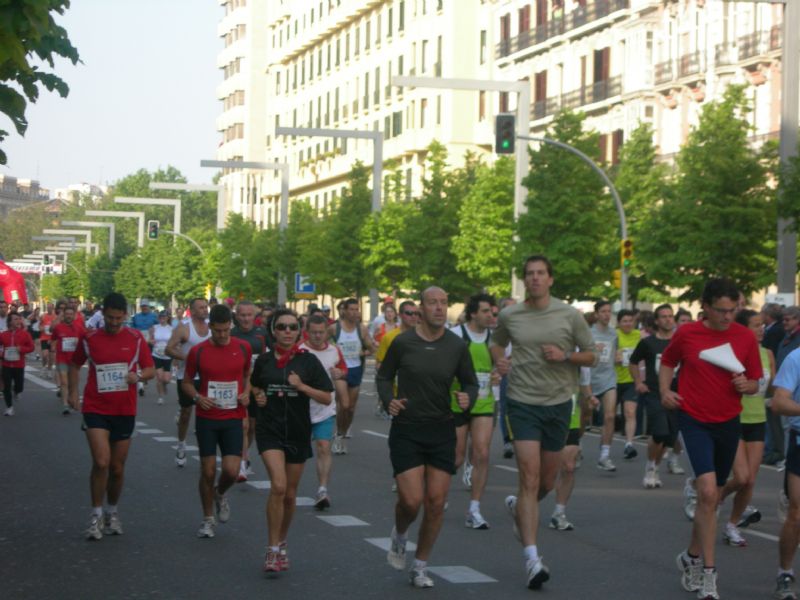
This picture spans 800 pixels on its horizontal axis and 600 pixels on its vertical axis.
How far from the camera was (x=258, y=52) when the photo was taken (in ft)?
410

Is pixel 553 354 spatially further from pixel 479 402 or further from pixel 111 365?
pixel 111 365

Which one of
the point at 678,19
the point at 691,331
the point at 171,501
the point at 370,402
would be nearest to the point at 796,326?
the point at 171,501

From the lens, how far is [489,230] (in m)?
54.9

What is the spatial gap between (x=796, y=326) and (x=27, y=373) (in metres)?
32.7

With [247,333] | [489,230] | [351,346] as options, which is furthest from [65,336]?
[489,230]

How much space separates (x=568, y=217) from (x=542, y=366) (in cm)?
3699

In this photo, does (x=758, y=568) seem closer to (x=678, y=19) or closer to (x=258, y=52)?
(x=678, y=19)

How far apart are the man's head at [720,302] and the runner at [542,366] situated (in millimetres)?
Result: 845

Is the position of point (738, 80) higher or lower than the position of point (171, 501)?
higher

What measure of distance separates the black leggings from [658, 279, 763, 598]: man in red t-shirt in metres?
19.8

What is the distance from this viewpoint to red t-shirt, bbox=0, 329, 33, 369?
28953 millimetres

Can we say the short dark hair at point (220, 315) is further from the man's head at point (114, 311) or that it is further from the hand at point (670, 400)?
the hand at point (670, 400)

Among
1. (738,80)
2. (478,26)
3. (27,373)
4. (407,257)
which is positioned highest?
(478,26)

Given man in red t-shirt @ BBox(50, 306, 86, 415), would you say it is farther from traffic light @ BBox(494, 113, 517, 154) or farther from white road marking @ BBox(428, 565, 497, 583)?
white road marking @ BBox(428, 565, 497, 583)
